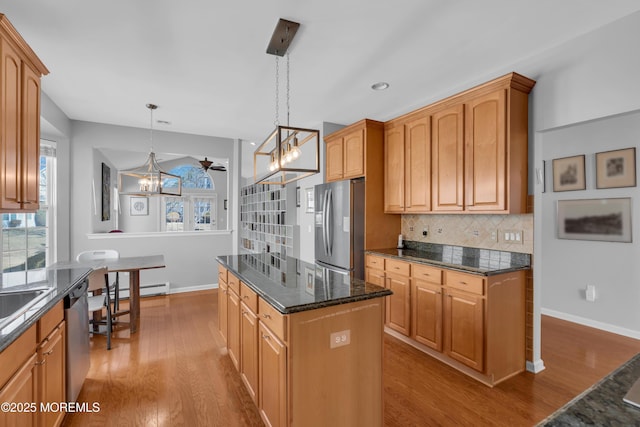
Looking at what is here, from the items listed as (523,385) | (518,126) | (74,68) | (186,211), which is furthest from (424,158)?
(186,211)

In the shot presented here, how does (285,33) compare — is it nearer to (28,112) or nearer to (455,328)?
(28,112)

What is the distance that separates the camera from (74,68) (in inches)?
115

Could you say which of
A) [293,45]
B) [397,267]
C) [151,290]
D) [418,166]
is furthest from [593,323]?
[151,290]

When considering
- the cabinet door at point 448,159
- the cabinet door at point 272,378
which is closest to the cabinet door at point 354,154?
the cabinet door at point 448,159

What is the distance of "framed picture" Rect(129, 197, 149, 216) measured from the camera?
9070 millimetres

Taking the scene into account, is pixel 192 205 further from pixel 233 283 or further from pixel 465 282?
pixel 465 282

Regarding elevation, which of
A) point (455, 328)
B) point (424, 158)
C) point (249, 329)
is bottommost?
point (455, 328)

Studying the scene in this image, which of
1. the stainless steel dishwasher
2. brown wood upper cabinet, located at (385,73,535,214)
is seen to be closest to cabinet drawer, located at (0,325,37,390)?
the stainless steel dishwasher

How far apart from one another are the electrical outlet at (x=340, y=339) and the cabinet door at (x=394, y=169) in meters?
2.22

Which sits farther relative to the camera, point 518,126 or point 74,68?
point 74,68

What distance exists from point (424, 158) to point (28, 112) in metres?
3.32

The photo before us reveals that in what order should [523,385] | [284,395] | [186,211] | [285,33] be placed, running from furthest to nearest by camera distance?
1. [186,211]
2. [523,385]
3. [285,33]
4. [284,395]

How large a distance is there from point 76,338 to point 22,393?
0.81m

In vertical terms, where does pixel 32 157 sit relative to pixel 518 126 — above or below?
below
